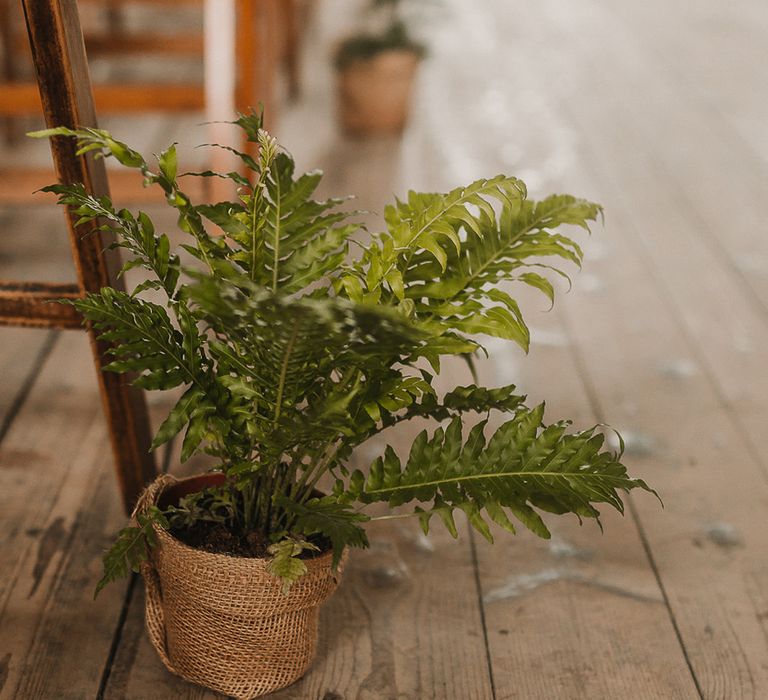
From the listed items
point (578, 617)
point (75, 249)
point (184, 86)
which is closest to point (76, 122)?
point (75, 249)

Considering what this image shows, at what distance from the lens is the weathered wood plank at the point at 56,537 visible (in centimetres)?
127

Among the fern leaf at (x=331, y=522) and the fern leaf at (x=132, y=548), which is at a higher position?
the fern leaf at (x=331, y=522)

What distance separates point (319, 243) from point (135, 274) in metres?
1.35

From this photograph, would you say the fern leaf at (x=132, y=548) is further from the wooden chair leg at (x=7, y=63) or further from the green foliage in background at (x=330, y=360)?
the wooden chair leg at (x=7, y=63)

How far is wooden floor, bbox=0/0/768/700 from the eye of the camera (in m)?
1.31

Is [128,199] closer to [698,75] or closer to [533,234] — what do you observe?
[533,234]

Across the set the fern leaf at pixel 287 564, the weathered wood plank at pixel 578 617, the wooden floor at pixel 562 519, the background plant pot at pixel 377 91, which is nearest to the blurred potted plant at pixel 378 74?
the background plant pot at pixel 377 91

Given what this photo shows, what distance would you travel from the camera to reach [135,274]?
7.72 ft

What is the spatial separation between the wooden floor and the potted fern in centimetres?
20

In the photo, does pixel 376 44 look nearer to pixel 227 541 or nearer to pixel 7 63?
pixel 7 63

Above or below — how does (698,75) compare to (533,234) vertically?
below

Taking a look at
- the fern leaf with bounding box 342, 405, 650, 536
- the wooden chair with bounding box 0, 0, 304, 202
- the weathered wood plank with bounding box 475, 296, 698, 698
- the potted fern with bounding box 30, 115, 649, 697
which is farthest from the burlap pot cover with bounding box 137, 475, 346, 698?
the wooden chair with bounding box 0, 0, 304, 202

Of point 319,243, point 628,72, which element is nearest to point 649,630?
point 319,243

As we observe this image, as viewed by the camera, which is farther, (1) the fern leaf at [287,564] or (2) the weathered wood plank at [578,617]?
(2) the weathered wood plank at [578,617]
